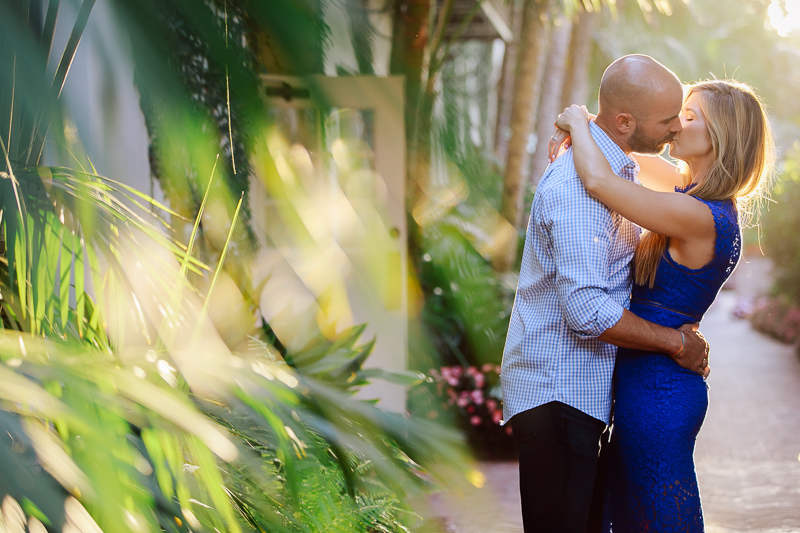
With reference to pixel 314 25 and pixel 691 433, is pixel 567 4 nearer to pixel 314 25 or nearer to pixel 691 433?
pixel 691 433

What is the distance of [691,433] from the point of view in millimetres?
1765

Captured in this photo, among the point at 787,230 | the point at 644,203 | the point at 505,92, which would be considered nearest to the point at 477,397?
the point at 644,203

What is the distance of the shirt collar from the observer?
1.75 m

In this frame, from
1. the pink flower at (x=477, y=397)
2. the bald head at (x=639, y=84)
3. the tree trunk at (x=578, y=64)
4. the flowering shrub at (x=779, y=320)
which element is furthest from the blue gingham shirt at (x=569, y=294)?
the flowering shrub at (x=779, y=320)

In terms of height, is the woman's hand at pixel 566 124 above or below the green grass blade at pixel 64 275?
above

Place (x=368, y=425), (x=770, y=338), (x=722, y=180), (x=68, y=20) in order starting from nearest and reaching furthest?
(x=368, y=425) → (x=722, y=180) → (x=68, y=20) → (x=770, y=338)

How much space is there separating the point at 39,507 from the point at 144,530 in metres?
0.10

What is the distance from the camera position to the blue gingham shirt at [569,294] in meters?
1.62

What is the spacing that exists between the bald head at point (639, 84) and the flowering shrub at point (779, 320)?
775 centimetres

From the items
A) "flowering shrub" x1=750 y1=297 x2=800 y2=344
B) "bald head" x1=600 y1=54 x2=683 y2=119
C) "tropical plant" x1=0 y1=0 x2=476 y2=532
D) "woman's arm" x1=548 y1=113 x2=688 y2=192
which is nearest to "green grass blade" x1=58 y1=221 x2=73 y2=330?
"tropical plant" x1=0 y1=0 x2=476 y2=532

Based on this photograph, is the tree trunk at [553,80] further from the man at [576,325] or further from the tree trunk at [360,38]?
the tree trunk at [360,38]

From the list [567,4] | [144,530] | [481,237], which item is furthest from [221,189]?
[481,237]

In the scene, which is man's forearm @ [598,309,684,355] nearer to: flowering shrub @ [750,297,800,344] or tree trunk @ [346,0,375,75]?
tree trunk @ [346,0,375,75]

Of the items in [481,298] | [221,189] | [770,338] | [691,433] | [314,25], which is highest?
[314,25]
